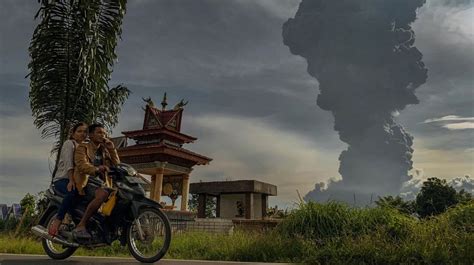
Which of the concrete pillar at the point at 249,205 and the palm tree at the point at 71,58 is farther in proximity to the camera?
the concrete pillar at the point at 249,205

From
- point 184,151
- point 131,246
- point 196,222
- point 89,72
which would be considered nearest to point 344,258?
point 131,246

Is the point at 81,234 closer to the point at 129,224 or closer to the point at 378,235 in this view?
the point at 129,224

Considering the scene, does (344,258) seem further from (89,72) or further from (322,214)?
(89,72)

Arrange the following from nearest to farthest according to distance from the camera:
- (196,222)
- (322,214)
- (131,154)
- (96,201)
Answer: (96,201)
(322,214)
(196,222)
(131,154)

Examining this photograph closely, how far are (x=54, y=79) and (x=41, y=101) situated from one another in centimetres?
77

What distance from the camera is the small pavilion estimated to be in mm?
27562

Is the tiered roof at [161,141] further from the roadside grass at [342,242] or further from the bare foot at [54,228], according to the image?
the bare foot at [54,228]

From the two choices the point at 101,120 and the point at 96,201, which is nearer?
the point at 96,201

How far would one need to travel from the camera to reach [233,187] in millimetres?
30484

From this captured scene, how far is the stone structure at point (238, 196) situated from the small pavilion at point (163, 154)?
8.63ft

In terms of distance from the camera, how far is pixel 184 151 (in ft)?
93.0

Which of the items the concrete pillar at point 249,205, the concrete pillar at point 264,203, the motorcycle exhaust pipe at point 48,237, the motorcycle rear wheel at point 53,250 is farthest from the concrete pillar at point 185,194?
the motorcycle exhaust pipe at point 48,237

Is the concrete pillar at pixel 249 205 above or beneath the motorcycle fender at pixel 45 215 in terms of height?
above

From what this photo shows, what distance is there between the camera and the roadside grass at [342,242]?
5527 millimetres
